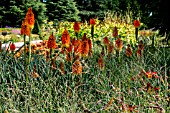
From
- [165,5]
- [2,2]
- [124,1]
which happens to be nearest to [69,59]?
[165,5]

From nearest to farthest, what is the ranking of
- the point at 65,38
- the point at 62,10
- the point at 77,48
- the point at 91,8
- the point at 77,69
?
the point at 77,69 < the point at 65,38 < the point at 77,48 < the point at 62,10 < the point at 91,8

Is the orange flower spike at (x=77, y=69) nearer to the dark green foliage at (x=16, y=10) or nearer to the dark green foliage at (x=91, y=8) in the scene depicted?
the dark green foliage at (x=16, y=10)

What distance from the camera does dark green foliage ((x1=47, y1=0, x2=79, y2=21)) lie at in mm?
34719

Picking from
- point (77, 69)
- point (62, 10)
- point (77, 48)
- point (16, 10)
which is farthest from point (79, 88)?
point (62, 10)

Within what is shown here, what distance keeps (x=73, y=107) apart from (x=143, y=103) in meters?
0.59

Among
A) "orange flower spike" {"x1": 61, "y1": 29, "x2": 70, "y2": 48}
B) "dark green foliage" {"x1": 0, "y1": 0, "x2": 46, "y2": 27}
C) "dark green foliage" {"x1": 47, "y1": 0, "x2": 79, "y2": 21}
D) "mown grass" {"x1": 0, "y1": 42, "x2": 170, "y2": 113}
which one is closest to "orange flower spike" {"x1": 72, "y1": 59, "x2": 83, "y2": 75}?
"mown grass" {"x1": 0, "y1": 42, "x2": 170, "y2": 113}

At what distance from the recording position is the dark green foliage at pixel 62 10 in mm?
34719

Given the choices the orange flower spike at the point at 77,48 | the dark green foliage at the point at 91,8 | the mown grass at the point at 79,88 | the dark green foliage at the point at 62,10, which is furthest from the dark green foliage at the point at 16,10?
the orange flower spike at the point at 77,48

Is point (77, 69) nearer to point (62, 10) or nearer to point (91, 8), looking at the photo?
point (62, 10)

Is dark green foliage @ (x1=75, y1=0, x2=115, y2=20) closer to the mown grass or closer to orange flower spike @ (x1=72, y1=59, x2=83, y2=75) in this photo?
the mown grass

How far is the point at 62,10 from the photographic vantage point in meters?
34.9

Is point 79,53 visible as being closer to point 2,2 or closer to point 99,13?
point 2,2

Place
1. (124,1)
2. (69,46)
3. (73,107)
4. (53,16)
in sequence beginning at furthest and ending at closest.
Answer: (53,16), (124,1), (69,46), (73,107)

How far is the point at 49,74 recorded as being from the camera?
12.9ft
